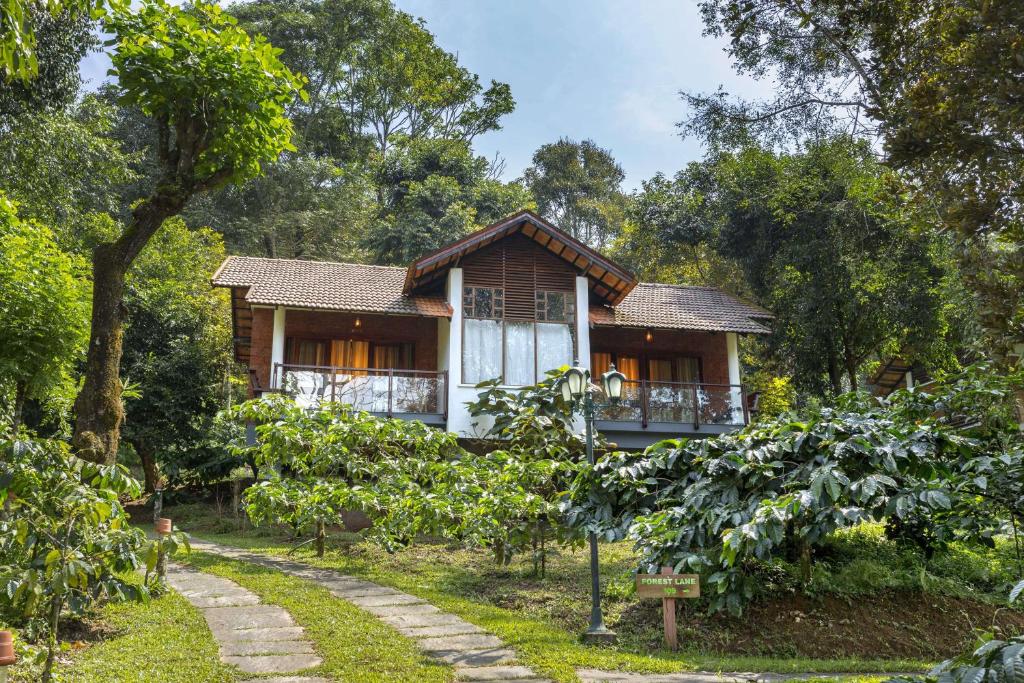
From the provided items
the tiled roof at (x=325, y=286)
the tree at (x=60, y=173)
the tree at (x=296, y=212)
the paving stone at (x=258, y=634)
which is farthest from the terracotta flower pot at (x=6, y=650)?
the tree at (x=296, y=212)

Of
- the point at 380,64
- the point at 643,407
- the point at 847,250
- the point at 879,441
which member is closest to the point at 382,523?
the point at 879,441

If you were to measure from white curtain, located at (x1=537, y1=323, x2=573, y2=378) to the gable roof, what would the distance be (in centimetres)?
153

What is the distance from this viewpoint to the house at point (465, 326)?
56.3 ft

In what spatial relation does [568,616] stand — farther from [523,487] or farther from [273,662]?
[273,662]

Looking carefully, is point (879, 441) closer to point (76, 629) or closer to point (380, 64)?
point (76, 629)

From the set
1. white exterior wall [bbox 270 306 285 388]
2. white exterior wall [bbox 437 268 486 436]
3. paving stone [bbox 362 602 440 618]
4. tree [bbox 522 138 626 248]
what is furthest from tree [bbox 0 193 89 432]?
tree [bbox 522 138 626 248]

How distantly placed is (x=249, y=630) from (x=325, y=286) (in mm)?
11565

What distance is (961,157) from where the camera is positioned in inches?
317

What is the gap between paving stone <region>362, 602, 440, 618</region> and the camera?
8758 mm

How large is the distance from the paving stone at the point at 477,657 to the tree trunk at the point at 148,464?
16.3m

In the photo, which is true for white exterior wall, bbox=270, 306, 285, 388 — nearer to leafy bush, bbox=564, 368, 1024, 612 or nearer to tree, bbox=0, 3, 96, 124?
tree, bbox=0, 3, 96, 124

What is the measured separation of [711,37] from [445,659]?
13.7 m

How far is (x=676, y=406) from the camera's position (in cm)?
Answer: 1802

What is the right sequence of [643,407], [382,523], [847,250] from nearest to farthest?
[382,523]
[643,407]
[847,250]
